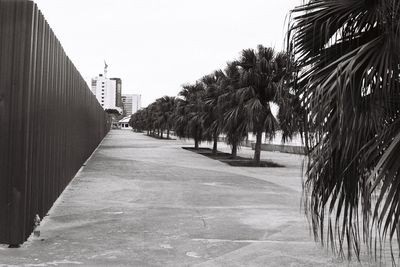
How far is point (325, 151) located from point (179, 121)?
28009 mm

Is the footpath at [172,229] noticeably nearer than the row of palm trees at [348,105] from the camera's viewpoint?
No

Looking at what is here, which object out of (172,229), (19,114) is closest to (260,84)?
(172,229)

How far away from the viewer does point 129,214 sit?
23.7ft

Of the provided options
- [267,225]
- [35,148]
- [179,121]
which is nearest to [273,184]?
[267,225]

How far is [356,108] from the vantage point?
3.07 meters

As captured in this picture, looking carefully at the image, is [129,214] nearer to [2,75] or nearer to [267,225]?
[267,225]

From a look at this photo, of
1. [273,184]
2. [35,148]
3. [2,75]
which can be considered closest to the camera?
[2,75]

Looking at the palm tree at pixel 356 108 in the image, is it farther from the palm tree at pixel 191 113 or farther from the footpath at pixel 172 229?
the palm tree at pixel 191 113

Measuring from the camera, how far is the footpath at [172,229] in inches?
187

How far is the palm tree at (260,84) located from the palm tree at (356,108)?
44.7 feet

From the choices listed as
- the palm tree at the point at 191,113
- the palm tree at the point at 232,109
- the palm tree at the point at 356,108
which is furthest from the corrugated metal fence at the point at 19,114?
the palm tree at the point at 191,113

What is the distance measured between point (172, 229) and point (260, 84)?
13009mm

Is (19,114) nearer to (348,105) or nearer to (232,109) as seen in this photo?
(348,105)

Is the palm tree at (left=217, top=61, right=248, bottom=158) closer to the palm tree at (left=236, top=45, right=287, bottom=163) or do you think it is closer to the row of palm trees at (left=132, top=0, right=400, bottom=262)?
the palm tree at (left=236, top=45, right=287, bottom=163)
